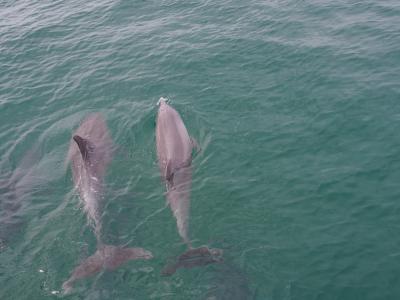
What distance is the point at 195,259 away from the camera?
1353 cm

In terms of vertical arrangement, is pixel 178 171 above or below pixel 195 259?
above

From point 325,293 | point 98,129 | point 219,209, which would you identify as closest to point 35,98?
point 98,129

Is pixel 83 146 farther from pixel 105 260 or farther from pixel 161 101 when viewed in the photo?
pixel 161 101

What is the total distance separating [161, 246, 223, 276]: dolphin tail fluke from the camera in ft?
43.9

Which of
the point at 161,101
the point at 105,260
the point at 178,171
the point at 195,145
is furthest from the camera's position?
the point at 161,101

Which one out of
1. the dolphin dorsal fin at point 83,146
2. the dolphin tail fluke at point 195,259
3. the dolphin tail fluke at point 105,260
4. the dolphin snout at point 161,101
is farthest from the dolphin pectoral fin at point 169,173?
the dolphin snout at point 161,101

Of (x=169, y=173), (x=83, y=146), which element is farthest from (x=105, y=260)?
(x=83, y=146)

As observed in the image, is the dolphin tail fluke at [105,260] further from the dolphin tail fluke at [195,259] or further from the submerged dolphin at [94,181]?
the dolphin tail fluke at [195,259]

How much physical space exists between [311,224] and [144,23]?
21.9 meters

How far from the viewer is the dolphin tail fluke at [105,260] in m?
13.6

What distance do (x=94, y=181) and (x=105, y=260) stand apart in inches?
171

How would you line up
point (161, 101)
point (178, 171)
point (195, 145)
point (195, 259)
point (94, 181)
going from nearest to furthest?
point (195, 259)
point (178, 171)
point (94, 181)
point (195, 145)
point (161, 101)

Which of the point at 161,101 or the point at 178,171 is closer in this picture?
the point at 178,171

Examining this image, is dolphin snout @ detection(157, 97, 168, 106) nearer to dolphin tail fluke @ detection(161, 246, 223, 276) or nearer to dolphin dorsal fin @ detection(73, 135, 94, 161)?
dolphin dorsal fin @ detection(73, 135, 94, 161)
